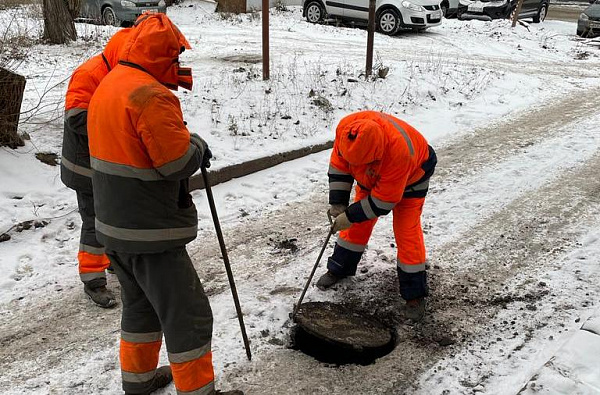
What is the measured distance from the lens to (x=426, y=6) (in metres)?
15.0

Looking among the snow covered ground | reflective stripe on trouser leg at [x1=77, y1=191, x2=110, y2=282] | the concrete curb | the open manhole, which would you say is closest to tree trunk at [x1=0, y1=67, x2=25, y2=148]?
the snow covered ground

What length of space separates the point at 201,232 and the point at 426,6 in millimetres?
12499

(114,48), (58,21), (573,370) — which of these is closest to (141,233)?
(114,48)

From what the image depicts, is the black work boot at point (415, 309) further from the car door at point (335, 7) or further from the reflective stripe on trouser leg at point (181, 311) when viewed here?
the car door at point (335, 7)

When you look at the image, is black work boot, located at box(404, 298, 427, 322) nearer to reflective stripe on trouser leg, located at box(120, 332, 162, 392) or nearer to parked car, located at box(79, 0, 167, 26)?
reflective stripe on trouser leg, located at box(120, 332, 162, 392)

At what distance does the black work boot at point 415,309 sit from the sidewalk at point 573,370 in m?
0.89

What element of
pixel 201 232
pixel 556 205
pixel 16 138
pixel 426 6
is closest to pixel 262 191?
pixel 201 232

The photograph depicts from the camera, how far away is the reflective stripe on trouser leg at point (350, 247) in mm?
3965

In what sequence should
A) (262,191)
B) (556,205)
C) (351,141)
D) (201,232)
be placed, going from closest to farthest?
1. (351,141)
2. (201,232)
3. (556,205)
4. (262,191)

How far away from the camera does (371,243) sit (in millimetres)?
4672

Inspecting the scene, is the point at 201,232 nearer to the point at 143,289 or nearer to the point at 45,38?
the point at 143,289

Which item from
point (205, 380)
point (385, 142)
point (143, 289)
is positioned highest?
point (385, 142)

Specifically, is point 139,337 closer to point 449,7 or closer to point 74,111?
point 74,111

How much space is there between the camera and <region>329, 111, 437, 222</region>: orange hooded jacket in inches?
127
